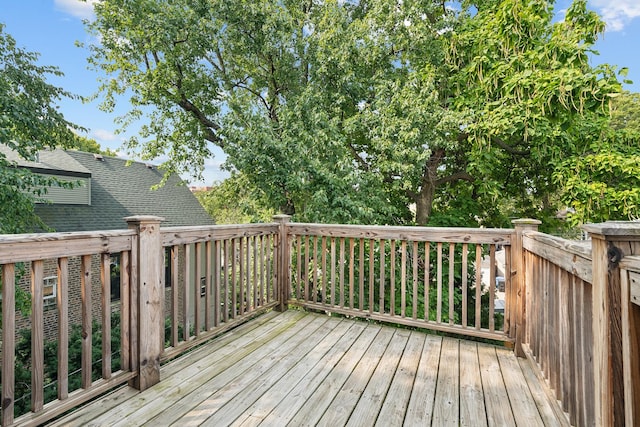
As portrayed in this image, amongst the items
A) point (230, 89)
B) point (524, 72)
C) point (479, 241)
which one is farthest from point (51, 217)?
point (524, 72)

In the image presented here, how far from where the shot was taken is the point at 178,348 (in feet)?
7.40

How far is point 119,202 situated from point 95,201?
2.11 feet

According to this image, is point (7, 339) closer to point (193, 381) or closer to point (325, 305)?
point (193, 381)

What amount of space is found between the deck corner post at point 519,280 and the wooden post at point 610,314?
147 centimetres

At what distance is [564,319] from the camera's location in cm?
147

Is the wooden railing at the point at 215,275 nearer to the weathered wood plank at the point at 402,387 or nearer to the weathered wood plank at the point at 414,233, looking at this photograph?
the weathered wood plank at the point at 414,233

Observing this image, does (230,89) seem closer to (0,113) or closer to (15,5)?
(0,113)

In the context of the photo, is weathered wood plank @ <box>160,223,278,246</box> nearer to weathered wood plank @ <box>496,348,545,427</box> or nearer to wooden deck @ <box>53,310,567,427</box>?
wooden deck @ <box>53,310,567,427</box>

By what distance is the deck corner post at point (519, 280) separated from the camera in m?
2.36

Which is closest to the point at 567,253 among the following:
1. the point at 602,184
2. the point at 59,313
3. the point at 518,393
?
the point at 518,393

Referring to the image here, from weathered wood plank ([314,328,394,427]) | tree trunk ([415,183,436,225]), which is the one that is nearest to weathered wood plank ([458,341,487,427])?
weathered wood plank ([314,328,394,427])

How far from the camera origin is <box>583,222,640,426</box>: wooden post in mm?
937

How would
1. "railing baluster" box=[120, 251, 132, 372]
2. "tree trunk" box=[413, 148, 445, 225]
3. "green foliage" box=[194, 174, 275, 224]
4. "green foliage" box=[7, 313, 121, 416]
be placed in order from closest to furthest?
"railing baluster" box=[120, 251, 132, 372]
"green foliage" box=[7, 313, 121, 416]
"green foliage" box=[194, 174, 275, 224]
"tree trunk" box=[413, 148, 445, 225]

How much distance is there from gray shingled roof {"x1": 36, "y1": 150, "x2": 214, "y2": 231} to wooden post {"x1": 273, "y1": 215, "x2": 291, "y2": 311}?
17.3 ft
